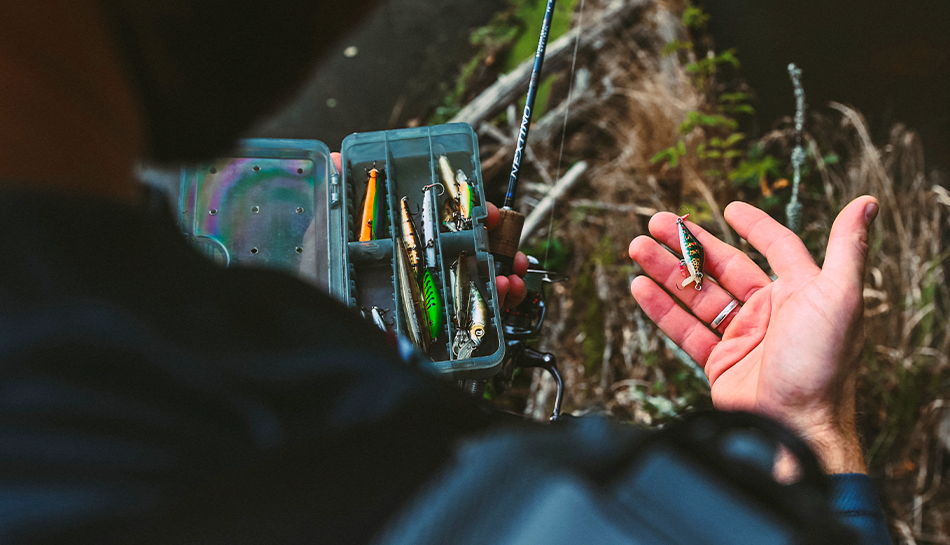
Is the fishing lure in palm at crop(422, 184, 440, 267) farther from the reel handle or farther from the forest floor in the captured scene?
the forest floor

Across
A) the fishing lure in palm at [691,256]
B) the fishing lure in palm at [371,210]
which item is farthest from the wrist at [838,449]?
the fishing lure in palm at [371,210]

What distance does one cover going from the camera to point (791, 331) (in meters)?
1.38

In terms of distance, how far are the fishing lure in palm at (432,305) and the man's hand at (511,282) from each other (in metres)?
0.20

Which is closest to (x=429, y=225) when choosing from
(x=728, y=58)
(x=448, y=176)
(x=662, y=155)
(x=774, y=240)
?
(x=448, y=176)

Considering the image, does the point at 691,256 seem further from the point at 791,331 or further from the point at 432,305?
the point at 432,305

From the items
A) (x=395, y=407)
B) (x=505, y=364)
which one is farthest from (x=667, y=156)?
(x=395, y=407)

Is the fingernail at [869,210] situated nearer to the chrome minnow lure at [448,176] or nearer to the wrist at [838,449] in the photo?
the wrist at [838,449]

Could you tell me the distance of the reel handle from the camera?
6.11ft

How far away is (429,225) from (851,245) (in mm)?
1227

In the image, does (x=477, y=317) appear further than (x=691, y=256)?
No

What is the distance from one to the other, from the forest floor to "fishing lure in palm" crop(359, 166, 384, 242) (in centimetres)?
187

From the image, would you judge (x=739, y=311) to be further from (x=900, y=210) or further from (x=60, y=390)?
(x=900, y=210)

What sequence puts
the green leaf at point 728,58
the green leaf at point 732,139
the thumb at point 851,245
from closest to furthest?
the thumb at point 851,245 < the green leaf at point 732,139 < the green leaf at point 728,58

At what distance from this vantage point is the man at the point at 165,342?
0.48 metres
